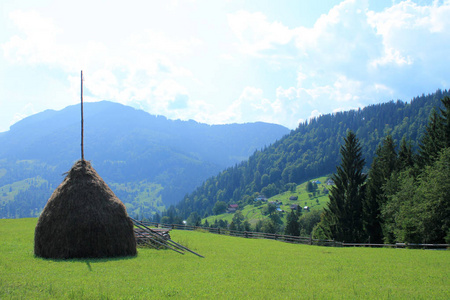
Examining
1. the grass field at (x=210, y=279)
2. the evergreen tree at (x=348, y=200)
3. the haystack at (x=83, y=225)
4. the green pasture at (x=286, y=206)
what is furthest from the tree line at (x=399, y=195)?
the green pasture at (x=286, y=206)

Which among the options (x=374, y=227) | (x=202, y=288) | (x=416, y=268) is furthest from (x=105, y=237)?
(x=374, y=227)

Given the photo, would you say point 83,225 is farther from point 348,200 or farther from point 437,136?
point 348,200

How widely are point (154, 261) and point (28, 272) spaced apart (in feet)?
18.5

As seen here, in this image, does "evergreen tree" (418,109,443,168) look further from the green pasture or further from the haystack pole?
the green pasture

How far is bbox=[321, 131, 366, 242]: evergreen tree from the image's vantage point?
47812 millimetres

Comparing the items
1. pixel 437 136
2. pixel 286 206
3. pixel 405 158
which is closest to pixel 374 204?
pixel 405 158

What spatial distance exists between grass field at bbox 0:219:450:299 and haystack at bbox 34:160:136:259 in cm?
81

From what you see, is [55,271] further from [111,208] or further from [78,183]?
[78,183]

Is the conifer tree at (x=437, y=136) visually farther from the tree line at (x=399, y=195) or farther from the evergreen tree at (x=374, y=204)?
the evergreen tree at (x=374, y=204)

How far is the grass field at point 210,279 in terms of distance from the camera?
10.5m

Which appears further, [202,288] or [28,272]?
[28,272]

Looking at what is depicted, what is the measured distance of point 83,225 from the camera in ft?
54.5

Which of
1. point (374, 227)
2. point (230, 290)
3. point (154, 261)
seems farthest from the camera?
point (374, 227)

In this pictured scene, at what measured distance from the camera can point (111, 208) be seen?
17.9 meters
